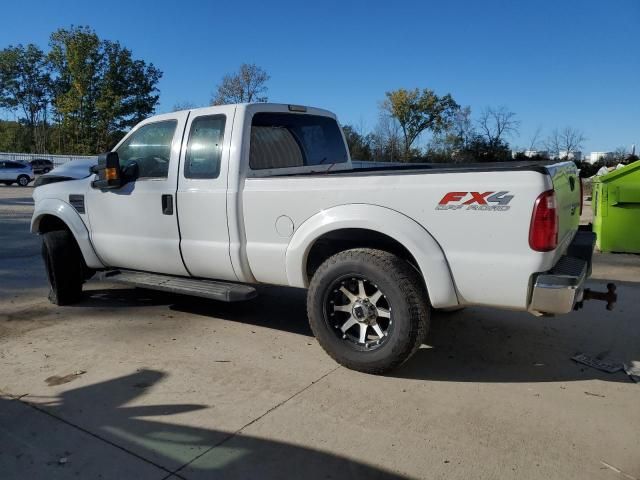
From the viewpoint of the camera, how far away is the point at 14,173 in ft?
104

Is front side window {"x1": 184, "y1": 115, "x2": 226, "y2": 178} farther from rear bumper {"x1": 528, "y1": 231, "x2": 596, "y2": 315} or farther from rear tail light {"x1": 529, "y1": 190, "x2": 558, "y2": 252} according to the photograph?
rear bumper {"x1": 528, "y1": 231, "x2": 596, "y2": 315}

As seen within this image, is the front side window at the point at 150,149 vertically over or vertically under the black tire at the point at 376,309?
over

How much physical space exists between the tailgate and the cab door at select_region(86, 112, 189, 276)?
3.12 m

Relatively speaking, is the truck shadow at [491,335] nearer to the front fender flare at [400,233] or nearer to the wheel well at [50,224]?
the front fender flare at [400,233]

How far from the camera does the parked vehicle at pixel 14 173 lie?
31.4m

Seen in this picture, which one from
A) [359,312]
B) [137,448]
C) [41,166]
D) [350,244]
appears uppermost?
[41,166]

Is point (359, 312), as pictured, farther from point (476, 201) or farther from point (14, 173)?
point (14, 173)

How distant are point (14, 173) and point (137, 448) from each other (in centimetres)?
3389

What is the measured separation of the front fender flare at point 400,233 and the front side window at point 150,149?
1.74 meters

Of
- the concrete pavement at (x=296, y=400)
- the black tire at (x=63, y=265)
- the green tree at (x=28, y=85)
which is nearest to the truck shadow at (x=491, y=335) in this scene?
the concrete pavement at (x=296, y=400)

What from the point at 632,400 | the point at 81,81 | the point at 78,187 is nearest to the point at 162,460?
the point at 632,400

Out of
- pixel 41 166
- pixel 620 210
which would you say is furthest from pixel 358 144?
pixel 620 210

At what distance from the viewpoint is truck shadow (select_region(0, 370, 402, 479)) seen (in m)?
2.74

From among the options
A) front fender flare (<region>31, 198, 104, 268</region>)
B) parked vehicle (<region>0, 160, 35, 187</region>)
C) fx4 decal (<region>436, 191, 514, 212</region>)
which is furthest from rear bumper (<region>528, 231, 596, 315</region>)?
parked vehicle (<region>0, 160, 35, 187</region>)
